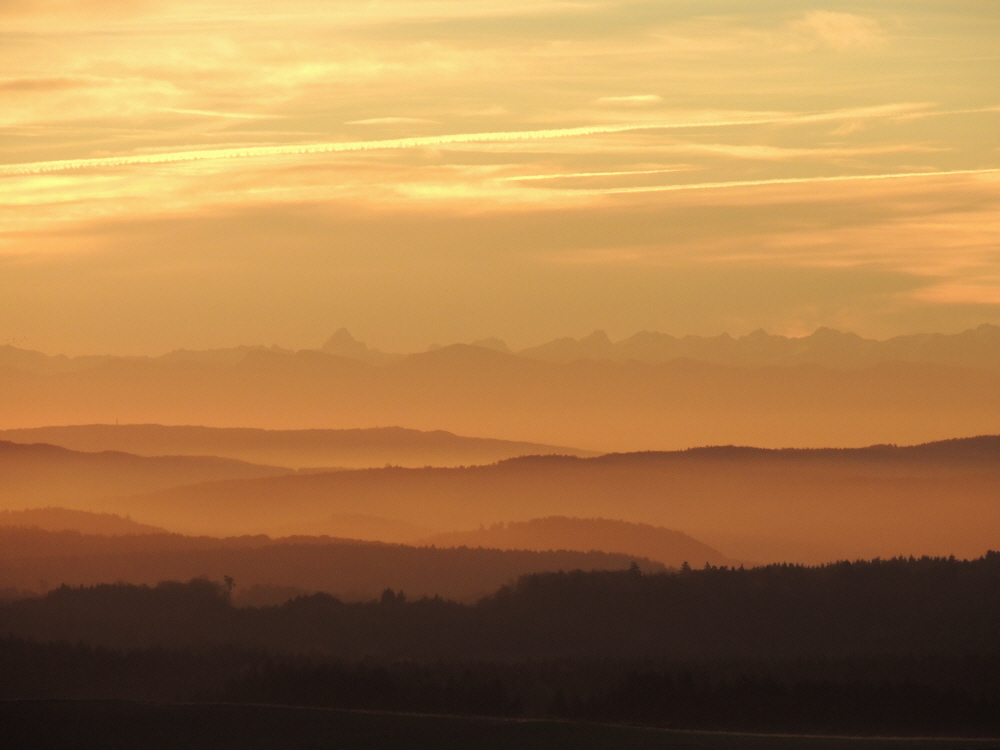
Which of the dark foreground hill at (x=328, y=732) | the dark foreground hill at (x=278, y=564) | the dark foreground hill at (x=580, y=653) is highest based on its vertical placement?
the dark foreground hill at (x=278, y=564)

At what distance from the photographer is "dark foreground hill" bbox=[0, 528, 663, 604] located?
151375 mm

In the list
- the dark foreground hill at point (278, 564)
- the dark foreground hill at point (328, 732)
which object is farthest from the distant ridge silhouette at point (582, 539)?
the dark foreground hill at point (328, 732)

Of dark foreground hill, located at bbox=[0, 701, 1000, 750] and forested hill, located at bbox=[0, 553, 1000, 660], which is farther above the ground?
forested hill, located at bbox=[0, 553, 1000, 660]

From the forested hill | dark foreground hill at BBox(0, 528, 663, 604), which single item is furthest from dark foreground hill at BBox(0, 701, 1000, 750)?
dark foreground hill at BBox(0, 528, 663, 604)

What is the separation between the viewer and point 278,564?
169000 millimetres

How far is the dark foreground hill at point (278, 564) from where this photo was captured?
151375 mm

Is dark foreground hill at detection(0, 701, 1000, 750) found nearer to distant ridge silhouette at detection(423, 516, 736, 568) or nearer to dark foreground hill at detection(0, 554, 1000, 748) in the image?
dark foreground hill at detection(0, 554, 1000, 748)

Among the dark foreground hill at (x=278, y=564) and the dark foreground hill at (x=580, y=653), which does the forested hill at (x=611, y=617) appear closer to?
the dark foreground hill at (x=580, y=653)

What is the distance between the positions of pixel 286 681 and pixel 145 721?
55.1 ft

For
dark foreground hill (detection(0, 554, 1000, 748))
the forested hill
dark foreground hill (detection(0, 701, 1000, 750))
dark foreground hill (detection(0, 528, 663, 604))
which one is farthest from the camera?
dark foreground hill (detection(0, 528, 663, 604))

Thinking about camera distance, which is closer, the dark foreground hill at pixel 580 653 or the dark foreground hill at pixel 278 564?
the dark foreground hill at pixel 580 653

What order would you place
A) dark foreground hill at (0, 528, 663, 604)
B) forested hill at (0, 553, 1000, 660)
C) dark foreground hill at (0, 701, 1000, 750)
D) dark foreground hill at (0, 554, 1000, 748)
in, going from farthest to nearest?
dark foreground hill at (0, 528, 663, 604)
forested hill at (0, 553, 1000, 660)
dark foreground hill at (0, 554, 1000, 748)
dark foreground hill at (0, 701, 1000, 750)

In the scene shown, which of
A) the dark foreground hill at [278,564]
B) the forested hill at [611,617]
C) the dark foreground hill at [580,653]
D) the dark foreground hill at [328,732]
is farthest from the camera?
the dark foreground hill at [278,564]

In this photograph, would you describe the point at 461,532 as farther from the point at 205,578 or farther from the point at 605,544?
the point at 205,578
